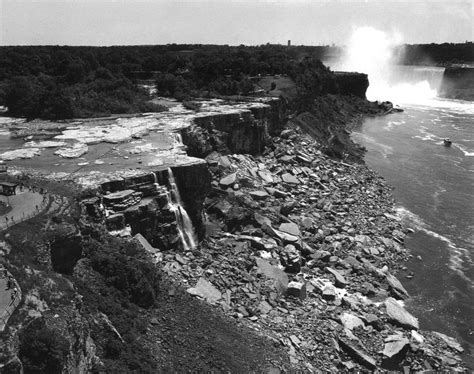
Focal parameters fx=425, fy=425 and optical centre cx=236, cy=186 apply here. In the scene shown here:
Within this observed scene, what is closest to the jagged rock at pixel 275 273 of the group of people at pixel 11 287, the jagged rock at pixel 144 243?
the jagged rock at pixel 144 243

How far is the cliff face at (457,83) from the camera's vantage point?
389 ft

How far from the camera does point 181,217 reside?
25.9m

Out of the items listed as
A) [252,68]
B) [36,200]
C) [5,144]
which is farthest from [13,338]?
[252,68]

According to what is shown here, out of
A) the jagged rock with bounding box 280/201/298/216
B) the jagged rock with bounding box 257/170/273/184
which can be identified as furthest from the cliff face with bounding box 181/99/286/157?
the jagged rock with bounding box 280/201/298/216

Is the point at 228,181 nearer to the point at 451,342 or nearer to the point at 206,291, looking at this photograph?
the point at 206,291

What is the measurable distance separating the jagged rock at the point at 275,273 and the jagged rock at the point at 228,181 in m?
9.40

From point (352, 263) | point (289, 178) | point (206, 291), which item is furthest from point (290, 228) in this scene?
point (206, 291)

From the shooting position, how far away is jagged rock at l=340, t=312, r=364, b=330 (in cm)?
2147

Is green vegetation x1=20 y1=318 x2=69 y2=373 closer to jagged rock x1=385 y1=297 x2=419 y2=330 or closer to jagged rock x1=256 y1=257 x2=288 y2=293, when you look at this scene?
jagged rock x1=256 y1=257 x2=288 y2=293

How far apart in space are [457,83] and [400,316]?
120945mm

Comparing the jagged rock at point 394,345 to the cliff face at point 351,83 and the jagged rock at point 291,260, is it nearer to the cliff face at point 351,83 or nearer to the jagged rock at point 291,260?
the jagged rock at point 291,260

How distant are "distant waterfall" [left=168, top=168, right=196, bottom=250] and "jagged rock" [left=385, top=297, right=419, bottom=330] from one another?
11686 millimetres

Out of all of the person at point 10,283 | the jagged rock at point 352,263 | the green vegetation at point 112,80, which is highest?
the green vegetation at point 112,80

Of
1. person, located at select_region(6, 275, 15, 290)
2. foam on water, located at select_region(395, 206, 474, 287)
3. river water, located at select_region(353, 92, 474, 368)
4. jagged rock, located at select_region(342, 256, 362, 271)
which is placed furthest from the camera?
foam on water, located at select_region(395, 206, 474, 287)
